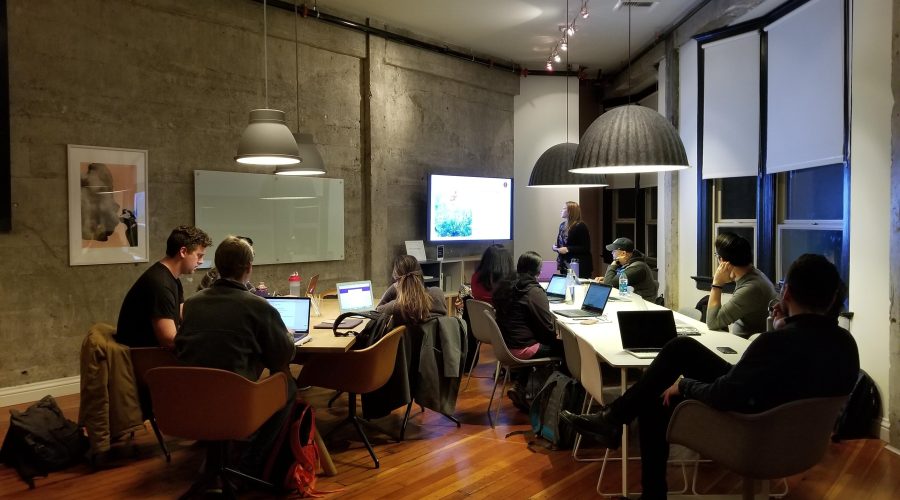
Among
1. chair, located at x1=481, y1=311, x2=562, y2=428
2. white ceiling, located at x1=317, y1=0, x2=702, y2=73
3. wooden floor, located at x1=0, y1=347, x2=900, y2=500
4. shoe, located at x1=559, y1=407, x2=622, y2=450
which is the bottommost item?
wooden floor, located at x1=0, y1=347, x2=900, y2=500

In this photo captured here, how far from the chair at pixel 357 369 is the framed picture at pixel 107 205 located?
257 centimetres

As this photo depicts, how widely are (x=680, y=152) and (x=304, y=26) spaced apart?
4.65 m

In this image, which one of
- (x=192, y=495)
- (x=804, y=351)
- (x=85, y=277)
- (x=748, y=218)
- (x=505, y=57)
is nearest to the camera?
(x=804, y=351)

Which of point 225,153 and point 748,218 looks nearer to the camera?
point 225,153

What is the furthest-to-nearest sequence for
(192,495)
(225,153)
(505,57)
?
(505,57) < (225,153) < (192,495)

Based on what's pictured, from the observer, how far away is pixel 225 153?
6.04 metres

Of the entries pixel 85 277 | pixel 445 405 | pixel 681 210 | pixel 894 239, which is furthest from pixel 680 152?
pixel 85 277

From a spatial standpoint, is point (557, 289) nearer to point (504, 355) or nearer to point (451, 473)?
point (504, 355)

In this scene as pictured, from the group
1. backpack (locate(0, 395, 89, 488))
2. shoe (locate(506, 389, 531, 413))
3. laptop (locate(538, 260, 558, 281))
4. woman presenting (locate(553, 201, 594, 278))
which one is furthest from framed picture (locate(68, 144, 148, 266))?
woman presenting (locate(553, 201, 594, 278))

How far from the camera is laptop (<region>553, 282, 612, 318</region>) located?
4582 mm

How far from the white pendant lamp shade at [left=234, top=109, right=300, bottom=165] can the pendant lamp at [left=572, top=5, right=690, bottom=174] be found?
190cm

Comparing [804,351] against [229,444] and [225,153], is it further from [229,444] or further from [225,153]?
[225,153]

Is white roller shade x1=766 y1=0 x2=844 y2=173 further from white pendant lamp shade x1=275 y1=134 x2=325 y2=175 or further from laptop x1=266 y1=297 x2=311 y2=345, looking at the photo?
laptop x1=266 y1=297 x2=311 y2=345

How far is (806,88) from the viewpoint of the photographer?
5254 mm
